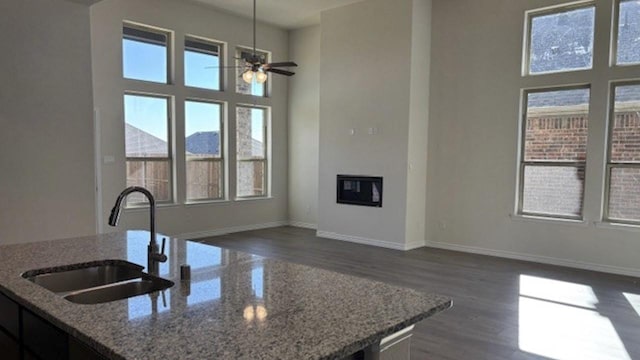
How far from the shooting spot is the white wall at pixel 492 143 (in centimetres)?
548

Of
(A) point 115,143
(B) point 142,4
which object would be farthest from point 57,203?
(B) point 142,4

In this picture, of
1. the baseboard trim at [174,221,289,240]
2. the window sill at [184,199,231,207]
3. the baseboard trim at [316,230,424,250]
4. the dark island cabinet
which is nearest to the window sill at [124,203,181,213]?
the window sill at [184,199,231,207]

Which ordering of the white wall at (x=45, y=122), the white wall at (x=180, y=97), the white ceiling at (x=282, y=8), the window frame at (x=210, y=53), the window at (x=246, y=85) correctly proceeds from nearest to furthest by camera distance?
the white wall at (x=45, y=122)
the white wall at (x=180, y=97)
the white ceiling at (x=282, y=8)
the window frame at (x=210, y=53)
the window at (x=246, y=85)

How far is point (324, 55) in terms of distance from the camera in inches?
296

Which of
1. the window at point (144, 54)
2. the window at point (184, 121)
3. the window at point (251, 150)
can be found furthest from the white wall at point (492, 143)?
the window at point (144, 54)

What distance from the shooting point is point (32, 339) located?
5.23 feet

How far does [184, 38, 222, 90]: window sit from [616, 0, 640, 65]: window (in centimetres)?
590

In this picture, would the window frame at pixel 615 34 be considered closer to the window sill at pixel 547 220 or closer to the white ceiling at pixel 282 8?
the window sill at pixel 547 220

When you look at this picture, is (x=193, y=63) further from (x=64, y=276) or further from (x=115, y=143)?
(x=64, y=276)

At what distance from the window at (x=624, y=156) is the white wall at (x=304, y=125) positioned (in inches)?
184

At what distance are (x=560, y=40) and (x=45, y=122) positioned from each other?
6.16 meters

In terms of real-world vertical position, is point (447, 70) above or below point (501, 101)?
above

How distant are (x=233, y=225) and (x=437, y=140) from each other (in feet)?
12.7

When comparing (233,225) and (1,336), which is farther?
(233,225)
